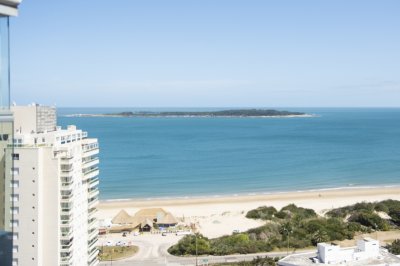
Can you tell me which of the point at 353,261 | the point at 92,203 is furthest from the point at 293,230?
the point at 92,203

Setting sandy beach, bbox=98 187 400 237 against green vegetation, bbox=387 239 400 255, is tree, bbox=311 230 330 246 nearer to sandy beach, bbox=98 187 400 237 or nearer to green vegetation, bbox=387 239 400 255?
green vegetation, bbox=387 239 400 255

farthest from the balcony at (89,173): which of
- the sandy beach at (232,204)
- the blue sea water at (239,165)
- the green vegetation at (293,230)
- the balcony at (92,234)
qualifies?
the blue sea water at (239,165)

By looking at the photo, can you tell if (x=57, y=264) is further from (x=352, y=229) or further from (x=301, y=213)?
(x=301, y=213)

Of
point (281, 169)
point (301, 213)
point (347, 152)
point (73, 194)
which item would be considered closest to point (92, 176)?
point (73, 194)

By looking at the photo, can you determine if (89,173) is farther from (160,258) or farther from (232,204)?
(232,204)

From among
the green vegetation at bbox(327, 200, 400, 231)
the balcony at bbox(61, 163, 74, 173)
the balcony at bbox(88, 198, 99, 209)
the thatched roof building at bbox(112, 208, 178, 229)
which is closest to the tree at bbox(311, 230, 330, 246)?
the green vegetation at bbox(327, 200, 400, 231)
